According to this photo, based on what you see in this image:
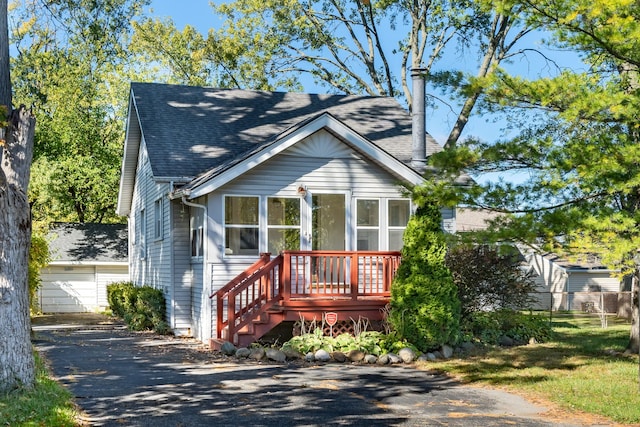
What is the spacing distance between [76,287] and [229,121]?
13.9m

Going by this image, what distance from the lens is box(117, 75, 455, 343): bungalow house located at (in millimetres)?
15742

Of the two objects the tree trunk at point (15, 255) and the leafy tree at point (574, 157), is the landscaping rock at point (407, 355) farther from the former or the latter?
the tree trunk at point (15, 255)

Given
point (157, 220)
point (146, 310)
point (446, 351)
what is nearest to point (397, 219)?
point (446, 351)

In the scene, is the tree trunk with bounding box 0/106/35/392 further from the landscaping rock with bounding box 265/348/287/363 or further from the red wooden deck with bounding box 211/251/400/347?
the red wooden deck with bounding box 211/251/400/347

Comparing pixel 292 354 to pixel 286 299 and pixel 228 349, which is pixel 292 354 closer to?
pixel 228 349

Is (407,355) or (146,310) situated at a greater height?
(146,310)

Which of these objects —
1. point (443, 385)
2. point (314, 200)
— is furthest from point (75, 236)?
point (443, 385)

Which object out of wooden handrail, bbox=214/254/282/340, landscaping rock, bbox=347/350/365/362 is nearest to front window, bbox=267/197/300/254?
wooden handrail, bbox=214/254/282/340

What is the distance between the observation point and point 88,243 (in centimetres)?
3162

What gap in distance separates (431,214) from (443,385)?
4485 millimetres

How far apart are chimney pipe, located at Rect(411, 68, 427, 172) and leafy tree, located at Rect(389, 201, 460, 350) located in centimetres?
366

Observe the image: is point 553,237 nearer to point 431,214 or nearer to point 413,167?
point 431,214

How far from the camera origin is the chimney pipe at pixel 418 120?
725 inches

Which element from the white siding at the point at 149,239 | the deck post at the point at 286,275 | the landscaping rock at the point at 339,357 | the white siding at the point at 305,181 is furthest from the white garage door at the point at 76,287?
the landscaping rock at the point at 339,357
